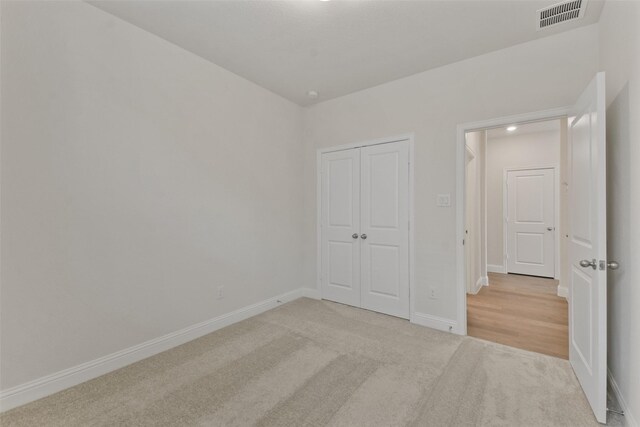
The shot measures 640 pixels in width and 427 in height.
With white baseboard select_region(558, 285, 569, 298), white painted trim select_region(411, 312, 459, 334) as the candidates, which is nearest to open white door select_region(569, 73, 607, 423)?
white painted trim select_region(411, 312, 459, 334)

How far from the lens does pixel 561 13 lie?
7.08 ft

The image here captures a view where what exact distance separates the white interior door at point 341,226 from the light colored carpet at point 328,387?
990 mm

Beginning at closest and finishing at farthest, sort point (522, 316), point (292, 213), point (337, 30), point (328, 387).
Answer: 1. point (328, 387)
2. point (337, 30)
3. point (522, 316)
4. point (292, 213)

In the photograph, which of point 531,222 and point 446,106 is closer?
point 446,106

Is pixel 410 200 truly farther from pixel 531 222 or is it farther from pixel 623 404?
pixel 531 222

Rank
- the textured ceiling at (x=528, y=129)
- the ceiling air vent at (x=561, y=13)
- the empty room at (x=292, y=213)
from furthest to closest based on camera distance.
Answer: the textured ceiling at (x=528, y=129), the ceiling air vent at (x=561, y=13), the empty room at (x=292, y=213)

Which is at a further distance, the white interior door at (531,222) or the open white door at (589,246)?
the white interior door at (531,222)

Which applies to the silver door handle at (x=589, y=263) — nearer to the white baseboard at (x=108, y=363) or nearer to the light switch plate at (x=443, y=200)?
the light switch plate at (x=443, y=200)

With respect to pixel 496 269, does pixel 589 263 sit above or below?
above

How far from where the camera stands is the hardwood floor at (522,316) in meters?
2.69

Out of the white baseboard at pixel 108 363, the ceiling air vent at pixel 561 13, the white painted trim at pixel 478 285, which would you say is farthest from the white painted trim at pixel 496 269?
the white baseboard at pixel 108 363

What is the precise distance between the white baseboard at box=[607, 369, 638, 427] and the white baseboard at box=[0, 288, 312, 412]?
3.08 meters

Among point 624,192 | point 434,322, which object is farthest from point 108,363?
point 624,192

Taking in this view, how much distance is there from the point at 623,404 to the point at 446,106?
8.66ft
